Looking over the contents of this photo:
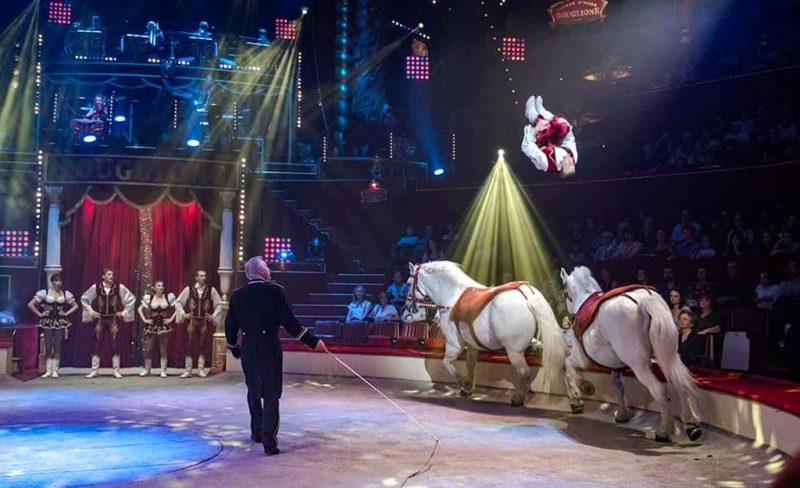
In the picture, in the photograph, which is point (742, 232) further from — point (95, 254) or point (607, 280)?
point (95, 254)

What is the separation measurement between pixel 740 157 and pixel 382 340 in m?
7.96

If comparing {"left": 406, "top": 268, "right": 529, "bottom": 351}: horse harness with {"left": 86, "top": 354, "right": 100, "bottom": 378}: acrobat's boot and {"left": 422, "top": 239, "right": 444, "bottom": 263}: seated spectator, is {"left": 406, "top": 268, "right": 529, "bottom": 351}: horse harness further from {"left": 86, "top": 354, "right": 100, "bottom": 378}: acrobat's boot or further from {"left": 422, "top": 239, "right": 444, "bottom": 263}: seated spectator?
{"left": 86, "top": 354, "right": 100, "bottom": 378}: acrobat's boot

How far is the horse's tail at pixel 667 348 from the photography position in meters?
6.92

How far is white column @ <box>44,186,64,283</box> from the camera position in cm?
1319

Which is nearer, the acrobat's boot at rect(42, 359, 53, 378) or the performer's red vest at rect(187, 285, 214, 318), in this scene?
the acrobat's boot at rect(42, 359, 53, 378)

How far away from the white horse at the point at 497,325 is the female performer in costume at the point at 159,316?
172 inches

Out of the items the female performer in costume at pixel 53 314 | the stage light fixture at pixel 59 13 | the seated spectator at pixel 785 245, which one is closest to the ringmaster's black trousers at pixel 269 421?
the female performer in costume at pixel 53 314

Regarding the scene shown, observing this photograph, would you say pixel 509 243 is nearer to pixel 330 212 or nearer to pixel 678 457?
pixel 330 212

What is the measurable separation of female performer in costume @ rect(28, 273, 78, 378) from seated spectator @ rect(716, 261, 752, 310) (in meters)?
10.5

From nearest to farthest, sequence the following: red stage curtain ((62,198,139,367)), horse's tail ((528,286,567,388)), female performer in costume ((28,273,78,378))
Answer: horse's tail ((528,286,567,388)) → female performer in costume ((28,273,78,378)) → red stage curtain ((62,198,139,367))

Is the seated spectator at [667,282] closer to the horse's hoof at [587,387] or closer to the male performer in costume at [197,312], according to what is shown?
the horse's hoof at [587,387]

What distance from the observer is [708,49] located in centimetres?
2000

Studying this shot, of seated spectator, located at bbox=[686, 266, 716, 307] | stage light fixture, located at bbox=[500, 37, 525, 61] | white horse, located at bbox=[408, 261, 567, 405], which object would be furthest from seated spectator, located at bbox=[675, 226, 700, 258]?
stage light fixture, located at bbox=[500, 37, 525, 61]

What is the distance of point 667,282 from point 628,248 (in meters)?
1.94
